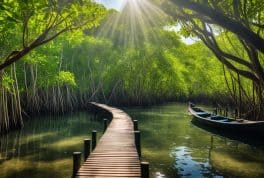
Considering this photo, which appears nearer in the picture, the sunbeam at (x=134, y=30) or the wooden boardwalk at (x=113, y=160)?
the wooden boardwalk at (x=113, y=160)

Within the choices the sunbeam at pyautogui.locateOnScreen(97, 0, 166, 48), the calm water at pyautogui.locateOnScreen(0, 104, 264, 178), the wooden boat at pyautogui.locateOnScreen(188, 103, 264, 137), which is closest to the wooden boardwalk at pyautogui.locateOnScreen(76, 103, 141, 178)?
the calm water at pyautogui.locateOnScreen(0, 104, 264, 178)

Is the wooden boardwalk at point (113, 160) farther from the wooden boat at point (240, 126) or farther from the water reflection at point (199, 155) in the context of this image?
the wooden boat at point (240, 126)

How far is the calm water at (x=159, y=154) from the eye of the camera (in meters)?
12.4

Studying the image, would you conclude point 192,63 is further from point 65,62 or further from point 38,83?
point 38,83

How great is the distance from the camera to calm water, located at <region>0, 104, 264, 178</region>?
40.6 feet

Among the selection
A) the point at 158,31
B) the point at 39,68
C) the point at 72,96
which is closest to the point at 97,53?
the point at 72,96

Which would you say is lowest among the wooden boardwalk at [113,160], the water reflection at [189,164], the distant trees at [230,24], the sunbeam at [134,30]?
the water reflection at [189,164]

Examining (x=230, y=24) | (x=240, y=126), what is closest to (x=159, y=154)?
(x=240, y=126)

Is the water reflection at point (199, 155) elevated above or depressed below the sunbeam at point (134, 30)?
below

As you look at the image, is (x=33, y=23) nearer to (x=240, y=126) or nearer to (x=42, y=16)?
(x=42, y=16)

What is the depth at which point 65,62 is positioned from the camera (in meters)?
38.2

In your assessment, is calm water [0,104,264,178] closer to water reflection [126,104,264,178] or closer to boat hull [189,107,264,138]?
water reflection [126,104,264,178]

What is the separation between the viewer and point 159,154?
1521cm

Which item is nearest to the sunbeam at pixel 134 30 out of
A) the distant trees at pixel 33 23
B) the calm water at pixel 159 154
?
the calm water at pixel 159 154
